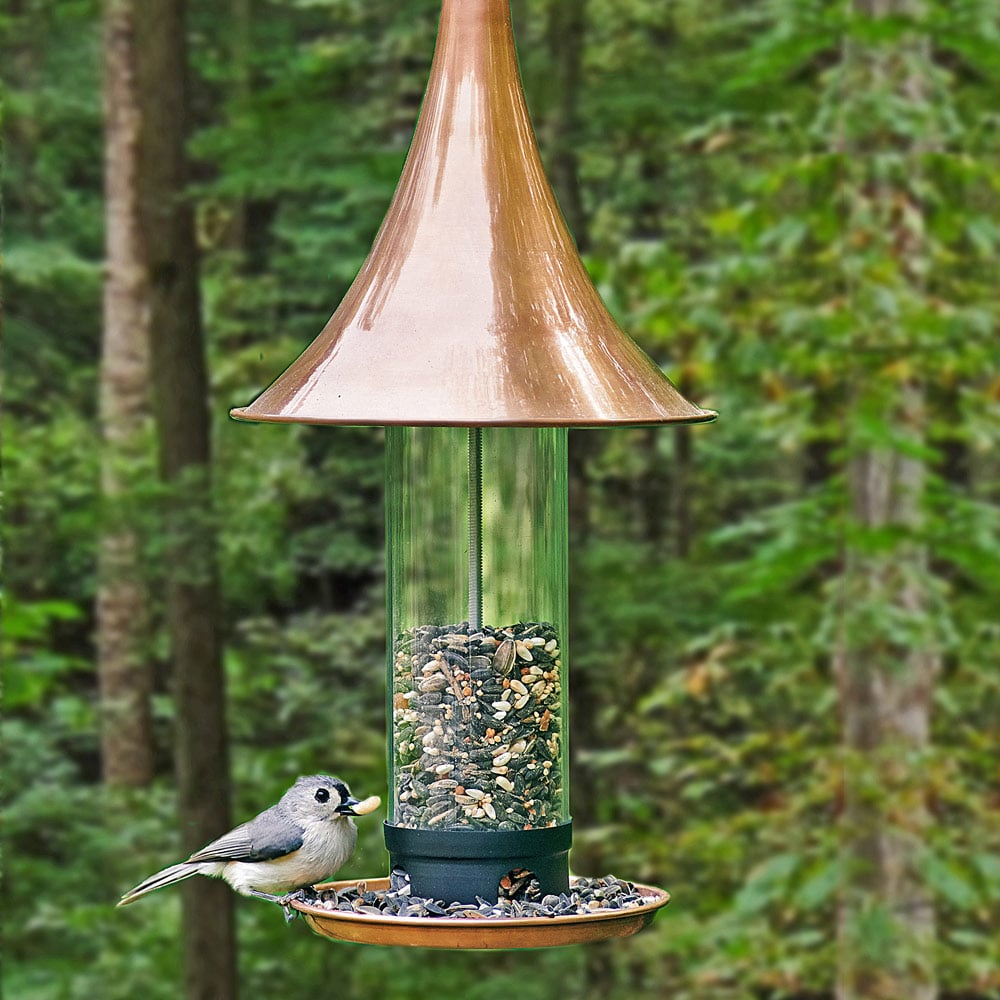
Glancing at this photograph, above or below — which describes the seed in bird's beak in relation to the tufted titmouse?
above

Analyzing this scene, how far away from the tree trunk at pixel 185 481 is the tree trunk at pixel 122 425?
26cm

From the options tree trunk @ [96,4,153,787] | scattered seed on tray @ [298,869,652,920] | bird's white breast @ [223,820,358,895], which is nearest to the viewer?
scattered seed on tray @ [298,869,652,920]

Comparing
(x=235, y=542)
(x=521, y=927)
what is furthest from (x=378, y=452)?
(x=521, y=927)

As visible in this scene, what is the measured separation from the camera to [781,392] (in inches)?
258

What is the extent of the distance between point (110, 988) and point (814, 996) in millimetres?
2730

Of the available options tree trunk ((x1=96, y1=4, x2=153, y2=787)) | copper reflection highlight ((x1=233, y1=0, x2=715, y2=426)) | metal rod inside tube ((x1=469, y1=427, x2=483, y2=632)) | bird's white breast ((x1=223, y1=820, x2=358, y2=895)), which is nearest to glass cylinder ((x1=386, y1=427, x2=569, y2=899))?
metal rod inside tube ((x1=469, y1=427, x2=483, y2=632))

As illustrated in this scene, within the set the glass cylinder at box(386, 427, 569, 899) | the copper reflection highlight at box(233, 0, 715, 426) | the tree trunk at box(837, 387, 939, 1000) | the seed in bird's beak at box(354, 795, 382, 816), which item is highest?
the copper reflection highlight at box(233, 0, 715, 426)

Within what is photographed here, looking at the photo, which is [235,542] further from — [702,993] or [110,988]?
[702,993]

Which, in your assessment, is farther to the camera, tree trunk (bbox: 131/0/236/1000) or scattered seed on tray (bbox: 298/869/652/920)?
tree trunk (bbox: 131/0/236/1000)

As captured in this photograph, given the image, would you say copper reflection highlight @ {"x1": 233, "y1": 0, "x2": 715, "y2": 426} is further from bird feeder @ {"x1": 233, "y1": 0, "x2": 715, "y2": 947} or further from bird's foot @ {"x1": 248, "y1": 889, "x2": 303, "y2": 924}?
bird's foot @ {"x1": 248, "y1": 889, "x2": 303, "y2": 924}

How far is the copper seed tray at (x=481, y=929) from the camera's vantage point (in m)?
2.12

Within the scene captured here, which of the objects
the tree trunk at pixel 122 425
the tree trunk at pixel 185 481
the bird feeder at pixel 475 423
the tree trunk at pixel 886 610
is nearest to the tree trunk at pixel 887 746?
the tree trunk at pixel 886 610

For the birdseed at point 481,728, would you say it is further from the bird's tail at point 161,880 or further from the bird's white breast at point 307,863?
the bird's tail at point 161,880

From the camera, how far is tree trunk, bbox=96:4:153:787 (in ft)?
21.4
